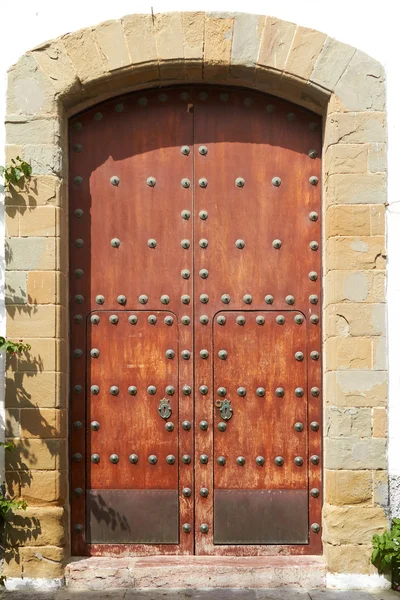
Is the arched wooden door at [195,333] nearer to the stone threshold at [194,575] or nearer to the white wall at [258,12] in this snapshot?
the stone threshold at [194,575]

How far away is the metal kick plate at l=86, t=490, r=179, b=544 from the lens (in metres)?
5.11

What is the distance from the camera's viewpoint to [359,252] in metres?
4.98

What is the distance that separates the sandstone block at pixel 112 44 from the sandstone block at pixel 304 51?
92 centimetres

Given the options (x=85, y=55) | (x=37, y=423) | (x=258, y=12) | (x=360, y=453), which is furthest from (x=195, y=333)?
(x=258, y=12)

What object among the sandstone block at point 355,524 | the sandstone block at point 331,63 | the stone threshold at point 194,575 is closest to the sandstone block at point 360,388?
the sandstone block at point 355,524

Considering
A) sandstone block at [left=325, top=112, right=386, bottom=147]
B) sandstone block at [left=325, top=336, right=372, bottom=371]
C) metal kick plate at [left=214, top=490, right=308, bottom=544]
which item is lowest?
metal kick plate at [left=214, top=490, right=308, bottom=544]

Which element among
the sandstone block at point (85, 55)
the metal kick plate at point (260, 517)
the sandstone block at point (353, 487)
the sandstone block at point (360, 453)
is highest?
the sandstone block at point (85, 55)

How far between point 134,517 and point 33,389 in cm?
94

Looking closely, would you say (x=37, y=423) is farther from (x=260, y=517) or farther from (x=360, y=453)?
(x=360, y=453)

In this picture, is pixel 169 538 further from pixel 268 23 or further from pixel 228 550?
pixel 268 23

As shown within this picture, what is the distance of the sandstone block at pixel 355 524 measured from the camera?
4879 millimetres

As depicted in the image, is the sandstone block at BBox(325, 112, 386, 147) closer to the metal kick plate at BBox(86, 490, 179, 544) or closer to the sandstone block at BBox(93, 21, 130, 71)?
the sandstone block at BBox(93, 21, 130, 71)

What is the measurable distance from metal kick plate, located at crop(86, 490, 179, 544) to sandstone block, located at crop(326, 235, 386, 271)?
165 cm

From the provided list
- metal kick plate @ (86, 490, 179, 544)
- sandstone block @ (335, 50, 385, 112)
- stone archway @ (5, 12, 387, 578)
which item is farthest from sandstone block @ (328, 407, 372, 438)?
sandstone block @ (335, 50, 385, 112)
